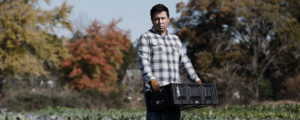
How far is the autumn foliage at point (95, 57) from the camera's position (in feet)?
92.3

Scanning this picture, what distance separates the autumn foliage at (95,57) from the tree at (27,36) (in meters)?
2.63

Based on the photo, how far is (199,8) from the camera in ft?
96.2

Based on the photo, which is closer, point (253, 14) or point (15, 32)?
point (15, 32)

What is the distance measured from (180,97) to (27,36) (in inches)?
812

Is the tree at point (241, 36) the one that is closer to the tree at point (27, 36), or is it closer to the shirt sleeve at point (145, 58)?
the tree at point (27, 36)

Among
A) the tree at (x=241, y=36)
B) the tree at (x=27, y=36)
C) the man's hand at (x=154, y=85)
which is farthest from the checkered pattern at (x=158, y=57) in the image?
the tree at (x=241, y=36)

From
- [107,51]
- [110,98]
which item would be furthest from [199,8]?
[110,98]

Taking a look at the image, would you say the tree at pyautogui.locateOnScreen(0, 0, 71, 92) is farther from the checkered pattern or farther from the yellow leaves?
the checkered pattern

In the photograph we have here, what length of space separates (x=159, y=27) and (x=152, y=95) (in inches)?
25.7

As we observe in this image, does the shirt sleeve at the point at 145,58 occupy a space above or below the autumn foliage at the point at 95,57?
below

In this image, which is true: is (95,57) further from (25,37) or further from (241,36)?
(241,36)

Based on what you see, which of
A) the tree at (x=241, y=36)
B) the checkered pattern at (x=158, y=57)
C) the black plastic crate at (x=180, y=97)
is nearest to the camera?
the black plastic crate at (x=180, y=97)

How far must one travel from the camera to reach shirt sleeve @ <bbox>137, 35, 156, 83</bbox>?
3670 mm

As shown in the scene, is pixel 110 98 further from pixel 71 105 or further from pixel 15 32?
pixel 15 32
